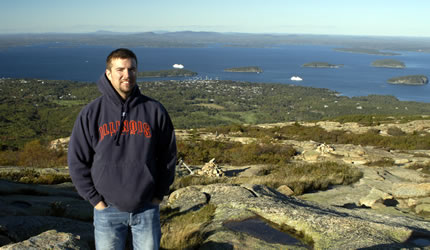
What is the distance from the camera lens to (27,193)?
249 inches

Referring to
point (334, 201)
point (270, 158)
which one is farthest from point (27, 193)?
point (270, 158)

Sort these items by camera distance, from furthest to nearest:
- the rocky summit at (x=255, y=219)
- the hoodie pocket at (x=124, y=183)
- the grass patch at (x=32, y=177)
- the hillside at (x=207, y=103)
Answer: the hillside at (x=207, y=103)
the grass patch at (x=32, y=177)
the rocky summit at (x=255, y=219)
the hoodie pocket at (x=124, y=183)

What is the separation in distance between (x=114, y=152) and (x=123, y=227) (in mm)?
717

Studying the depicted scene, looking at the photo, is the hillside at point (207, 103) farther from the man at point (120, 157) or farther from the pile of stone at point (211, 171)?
the man at point (120, 157)

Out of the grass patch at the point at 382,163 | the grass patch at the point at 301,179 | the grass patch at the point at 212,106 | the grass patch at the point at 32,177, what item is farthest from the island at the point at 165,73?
the grass patch at the point at 301,179

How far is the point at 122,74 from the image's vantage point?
2.76m

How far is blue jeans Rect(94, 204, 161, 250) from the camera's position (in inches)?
109

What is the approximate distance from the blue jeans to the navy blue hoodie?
10 centimetres

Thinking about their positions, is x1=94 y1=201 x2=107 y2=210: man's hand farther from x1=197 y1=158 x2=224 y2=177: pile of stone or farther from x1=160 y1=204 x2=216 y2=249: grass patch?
x1=197 y1=158 x2=224 y2=177: pile of stone

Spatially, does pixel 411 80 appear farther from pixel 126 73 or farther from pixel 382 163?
pixel 126 73

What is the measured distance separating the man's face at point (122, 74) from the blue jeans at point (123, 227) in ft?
3.54

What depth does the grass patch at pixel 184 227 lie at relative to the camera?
398 centimetres

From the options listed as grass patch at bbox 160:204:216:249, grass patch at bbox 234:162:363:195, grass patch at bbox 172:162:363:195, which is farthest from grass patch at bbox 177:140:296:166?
grass patch at bbox 160:204:216:249

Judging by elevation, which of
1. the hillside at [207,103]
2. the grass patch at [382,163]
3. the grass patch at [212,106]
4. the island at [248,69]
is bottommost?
the grass patch at [212,106]
